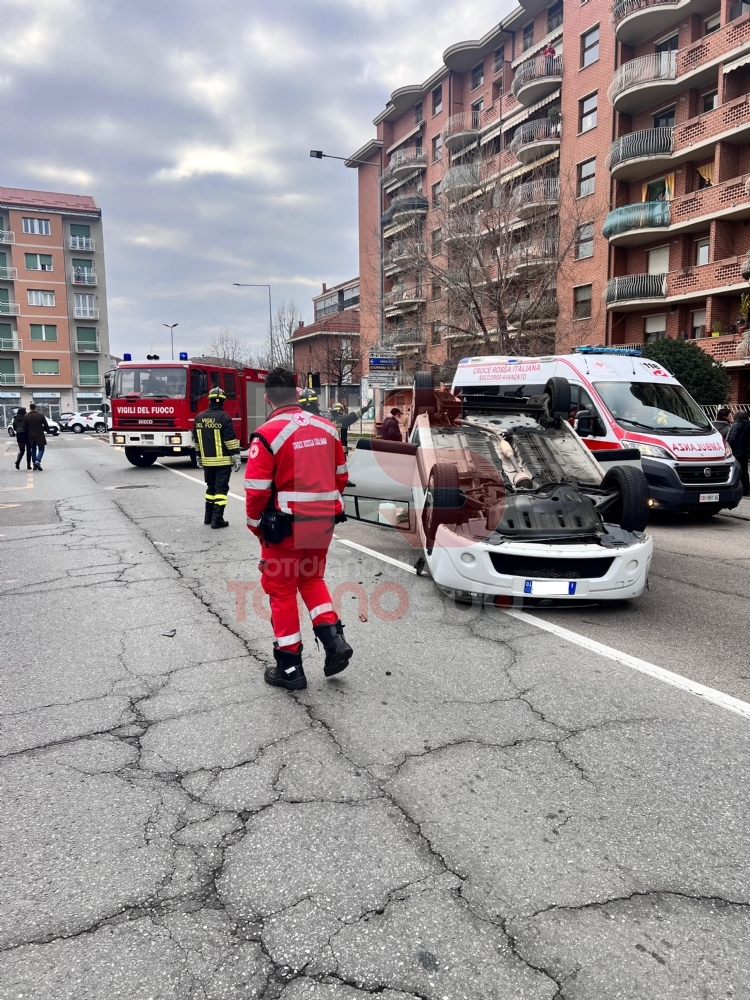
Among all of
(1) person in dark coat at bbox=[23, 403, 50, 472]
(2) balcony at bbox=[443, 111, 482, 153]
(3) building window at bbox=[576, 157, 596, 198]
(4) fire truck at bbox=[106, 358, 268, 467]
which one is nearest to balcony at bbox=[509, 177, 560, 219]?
(3) building window at bbox=[576, 157, 596, 198]

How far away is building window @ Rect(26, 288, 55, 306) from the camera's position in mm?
61938

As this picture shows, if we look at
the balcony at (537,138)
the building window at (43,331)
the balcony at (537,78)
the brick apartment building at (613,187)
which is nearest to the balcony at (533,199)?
the brick apartment building at (613,187)

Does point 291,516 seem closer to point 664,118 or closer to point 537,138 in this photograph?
point 664,118

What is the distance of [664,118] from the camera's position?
89.0ft

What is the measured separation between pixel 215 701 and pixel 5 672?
1.54m

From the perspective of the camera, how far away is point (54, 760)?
3213 mm

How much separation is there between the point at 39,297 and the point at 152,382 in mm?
53685

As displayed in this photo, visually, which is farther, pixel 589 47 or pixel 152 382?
pixel 589 47

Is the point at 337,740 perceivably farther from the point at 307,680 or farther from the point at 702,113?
the point at 702,113

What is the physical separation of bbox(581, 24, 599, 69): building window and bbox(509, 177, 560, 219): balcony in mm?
7499

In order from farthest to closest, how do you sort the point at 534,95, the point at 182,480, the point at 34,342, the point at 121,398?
the point at 34,342 < the point at 534,95 < the point at 121,398 < the point at 182,480

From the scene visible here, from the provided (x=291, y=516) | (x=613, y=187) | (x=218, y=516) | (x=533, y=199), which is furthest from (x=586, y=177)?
(x=291, y=516)

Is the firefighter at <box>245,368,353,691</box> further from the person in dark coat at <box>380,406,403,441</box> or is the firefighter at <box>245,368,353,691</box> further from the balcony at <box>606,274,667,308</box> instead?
the balcony at <box>606,274,667,308</box>

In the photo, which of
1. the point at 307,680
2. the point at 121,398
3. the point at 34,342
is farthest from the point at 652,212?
the point at 34,342
